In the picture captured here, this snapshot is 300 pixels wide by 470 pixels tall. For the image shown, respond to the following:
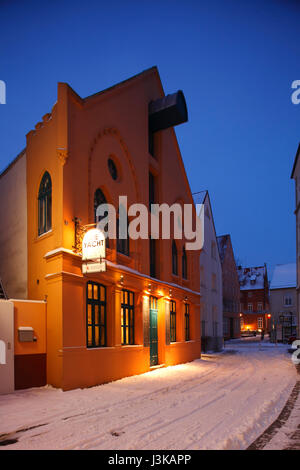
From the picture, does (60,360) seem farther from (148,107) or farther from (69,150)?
(148,107)

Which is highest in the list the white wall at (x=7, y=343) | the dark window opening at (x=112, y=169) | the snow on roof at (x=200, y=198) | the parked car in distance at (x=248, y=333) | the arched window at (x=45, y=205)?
the snow on roof at (x=200, y=198)

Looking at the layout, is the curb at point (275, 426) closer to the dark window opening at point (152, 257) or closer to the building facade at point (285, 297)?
the dark window opening at point (152, 257)

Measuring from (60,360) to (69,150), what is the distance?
5968 millimetres

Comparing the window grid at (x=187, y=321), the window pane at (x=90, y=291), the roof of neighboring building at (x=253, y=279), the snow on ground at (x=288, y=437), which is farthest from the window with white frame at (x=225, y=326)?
the snow on ground at (x=288, y=437)

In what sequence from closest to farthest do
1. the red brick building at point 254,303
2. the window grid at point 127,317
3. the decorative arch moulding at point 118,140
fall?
the decorative arch moulding at point 118,140, the window grid at point 127,317, the red brick building at point 254,303

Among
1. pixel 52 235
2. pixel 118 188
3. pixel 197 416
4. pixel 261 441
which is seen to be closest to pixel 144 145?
pixel 118 188

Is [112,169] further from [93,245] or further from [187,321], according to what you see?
[187,321]

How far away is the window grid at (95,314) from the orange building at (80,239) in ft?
0.11

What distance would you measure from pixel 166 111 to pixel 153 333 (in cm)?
1015

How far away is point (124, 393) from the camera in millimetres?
10969

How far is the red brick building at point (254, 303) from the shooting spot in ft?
238

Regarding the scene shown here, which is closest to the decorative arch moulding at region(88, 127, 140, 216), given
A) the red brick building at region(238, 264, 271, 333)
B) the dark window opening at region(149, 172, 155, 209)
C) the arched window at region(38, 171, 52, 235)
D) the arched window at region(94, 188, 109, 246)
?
the arched window at region(94, 188, 109, 246)

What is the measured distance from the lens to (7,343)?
10.4 meters

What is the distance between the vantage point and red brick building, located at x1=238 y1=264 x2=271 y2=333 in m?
72.6
